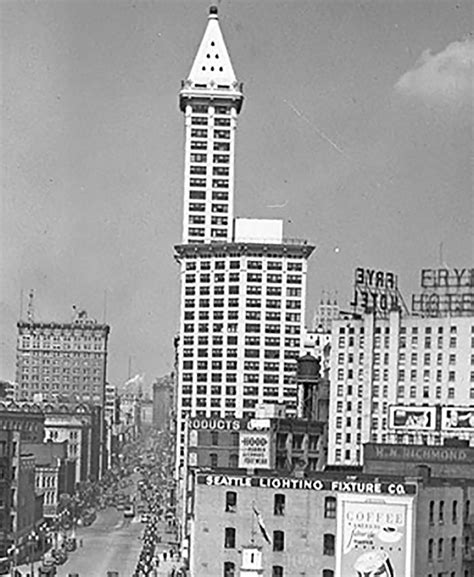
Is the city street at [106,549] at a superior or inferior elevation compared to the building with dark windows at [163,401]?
inferior

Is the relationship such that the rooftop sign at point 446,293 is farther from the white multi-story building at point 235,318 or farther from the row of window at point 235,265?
the row of window at point 235,265

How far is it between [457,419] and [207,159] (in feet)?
68.5

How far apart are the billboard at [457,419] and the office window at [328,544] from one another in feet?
37.2

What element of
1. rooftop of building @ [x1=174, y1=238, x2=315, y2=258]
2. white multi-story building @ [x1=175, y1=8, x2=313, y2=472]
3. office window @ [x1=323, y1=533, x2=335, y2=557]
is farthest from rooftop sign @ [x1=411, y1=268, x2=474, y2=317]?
office window @ [x1=323, y1=533, x2=335, y2=557]

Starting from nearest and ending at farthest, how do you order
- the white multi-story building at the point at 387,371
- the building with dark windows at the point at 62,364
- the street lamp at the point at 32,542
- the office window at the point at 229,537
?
the office window at the point at 229,537
the street lamp at the point at 32,542
the white multi-story building at the point at 387,371
the building with dark windows at the point at 62,364

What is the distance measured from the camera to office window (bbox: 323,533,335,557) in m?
23.4

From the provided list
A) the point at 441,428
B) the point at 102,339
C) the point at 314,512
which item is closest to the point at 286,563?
the point at 314,512

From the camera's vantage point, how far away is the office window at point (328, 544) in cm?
2339

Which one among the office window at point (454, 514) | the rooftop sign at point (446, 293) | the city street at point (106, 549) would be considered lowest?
the city street at point (106, 549)

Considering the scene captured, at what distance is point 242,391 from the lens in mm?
50812

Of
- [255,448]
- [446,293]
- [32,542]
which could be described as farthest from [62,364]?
[255,448]

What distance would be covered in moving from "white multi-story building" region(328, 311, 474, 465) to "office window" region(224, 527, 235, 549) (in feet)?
51.9

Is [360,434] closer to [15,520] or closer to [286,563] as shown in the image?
[15,520]

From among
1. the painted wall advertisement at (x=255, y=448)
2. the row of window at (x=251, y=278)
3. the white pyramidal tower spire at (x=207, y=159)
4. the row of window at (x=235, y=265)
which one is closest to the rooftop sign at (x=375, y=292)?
the painted wall advertisement at (x=255, y=448)
